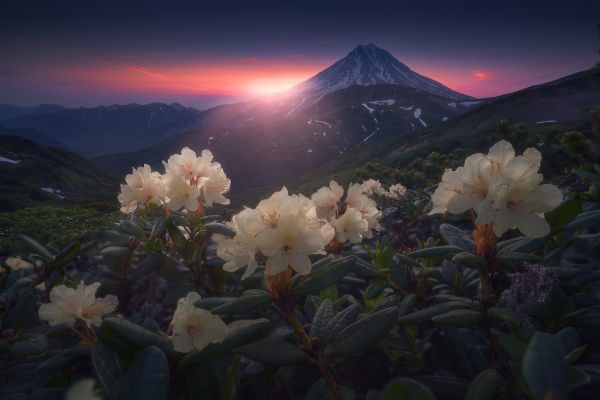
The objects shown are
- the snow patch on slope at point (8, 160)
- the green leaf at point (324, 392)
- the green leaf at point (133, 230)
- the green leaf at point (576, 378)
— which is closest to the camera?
the green leaf at point (576, 378)

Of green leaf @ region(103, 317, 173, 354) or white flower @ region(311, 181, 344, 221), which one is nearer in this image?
green leaf @ region(103, 317, 173, 354)

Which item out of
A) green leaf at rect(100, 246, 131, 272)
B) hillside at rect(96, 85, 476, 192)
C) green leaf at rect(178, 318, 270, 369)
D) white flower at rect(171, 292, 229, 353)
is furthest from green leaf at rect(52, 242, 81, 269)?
hillside at rect(96, 85, 476, 192)

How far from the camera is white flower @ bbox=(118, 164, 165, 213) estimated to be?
3.10m

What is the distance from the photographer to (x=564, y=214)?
71.8 inches

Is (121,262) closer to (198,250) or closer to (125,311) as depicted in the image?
(125,311)

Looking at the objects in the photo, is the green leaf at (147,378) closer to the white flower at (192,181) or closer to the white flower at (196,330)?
the white flower at (196,330)

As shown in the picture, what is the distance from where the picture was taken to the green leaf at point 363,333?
1495 millimetres

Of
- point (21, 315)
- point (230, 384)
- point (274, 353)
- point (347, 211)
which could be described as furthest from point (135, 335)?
point (347, 211)

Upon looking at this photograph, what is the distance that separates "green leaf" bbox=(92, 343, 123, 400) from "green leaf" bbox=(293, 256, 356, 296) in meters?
0.80

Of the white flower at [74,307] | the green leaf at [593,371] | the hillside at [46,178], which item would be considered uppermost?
the green leaf at [593,371]

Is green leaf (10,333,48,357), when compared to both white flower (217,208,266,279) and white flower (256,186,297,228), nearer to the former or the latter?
white flower (217,208,266,279)

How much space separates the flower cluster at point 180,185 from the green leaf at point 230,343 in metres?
1.43

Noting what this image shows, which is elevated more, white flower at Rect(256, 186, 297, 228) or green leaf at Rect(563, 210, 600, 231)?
white flower at Rect(256, 186, 297, 228)

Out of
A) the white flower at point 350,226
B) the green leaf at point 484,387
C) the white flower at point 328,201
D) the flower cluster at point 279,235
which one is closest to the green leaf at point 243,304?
the flower cluster at point 279,235
